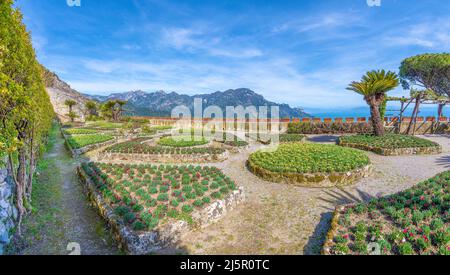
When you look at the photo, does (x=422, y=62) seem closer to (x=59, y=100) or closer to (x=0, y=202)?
(x=0, y=202)

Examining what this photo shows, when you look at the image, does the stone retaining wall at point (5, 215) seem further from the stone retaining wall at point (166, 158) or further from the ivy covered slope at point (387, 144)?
the ivy covered slope at point (387, 144)

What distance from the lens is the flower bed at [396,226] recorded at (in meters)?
5.66

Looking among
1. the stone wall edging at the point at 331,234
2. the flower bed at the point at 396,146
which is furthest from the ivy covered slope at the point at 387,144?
the stone wall edging at the point at 331,234

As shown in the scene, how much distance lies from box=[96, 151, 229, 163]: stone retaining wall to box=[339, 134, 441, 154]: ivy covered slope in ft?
38.6

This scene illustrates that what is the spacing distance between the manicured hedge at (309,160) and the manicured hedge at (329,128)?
14651 millimetres

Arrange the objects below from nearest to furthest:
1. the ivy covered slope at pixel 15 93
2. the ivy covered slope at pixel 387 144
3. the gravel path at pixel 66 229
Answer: the ivy covered slope at pixel 15 93 < the gravel path at pixel 66 229 < the ivy covered slope at pixel 387 144

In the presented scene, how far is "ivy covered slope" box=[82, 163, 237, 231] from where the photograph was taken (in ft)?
24.4

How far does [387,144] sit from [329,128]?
1198 cm

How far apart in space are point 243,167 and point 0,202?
11490 mm

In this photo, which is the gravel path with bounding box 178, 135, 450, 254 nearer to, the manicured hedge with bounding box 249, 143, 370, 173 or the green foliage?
the manicured hedge with bounding box 249, 143, 370, 173

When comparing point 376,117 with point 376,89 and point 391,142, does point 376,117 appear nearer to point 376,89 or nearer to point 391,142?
point 376,89

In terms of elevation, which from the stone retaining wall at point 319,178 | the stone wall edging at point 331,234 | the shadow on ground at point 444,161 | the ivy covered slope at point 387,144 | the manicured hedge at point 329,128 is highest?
the manicured hedge at point 329,128

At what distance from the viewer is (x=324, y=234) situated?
7078mm

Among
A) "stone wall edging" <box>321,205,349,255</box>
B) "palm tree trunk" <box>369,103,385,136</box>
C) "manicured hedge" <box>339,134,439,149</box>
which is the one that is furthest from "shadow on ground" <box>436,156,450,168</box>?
"stone wall edging" <box>321,205,349,255</box>
